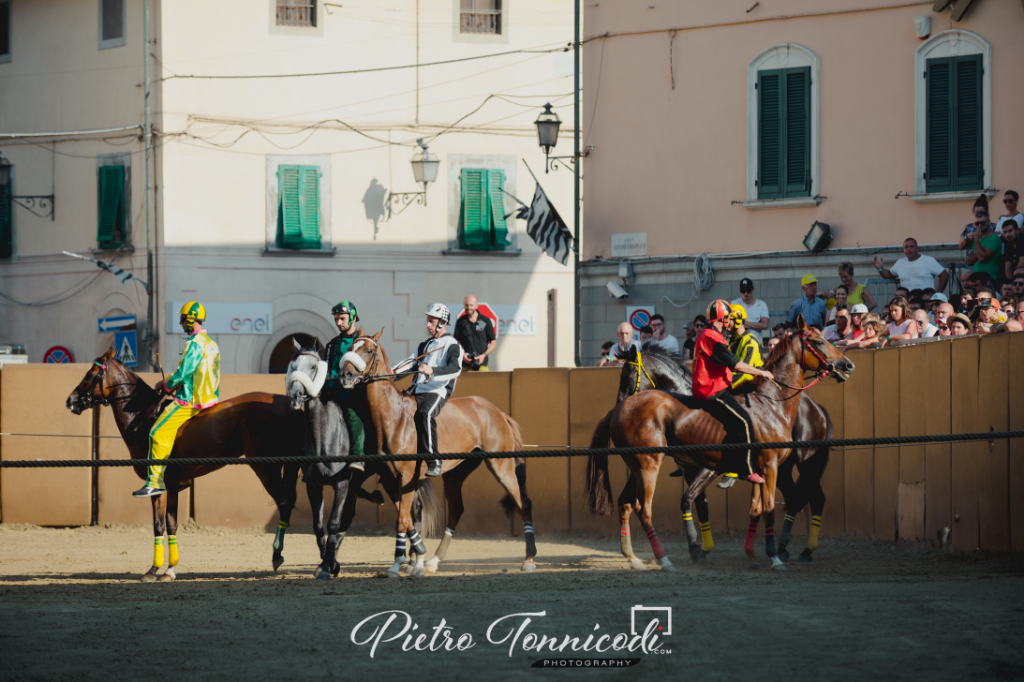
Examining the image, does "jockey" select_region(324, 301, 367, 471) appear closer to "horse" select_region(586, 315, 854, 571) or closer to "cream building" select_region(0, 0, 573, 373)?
"horse" select_region(586, 315, 854, 571)

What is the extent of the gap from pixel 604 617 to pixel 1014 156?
12.4m

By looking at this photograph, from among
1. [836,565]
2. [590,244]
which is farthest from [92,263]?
[836,565]

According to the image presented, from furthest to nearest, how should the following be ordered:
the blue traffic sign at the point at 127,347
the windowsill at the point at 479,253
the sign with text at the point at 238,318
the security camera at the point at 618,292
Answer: the windowsill at the point at 479,253, the sign with text at the point at 238,318, the blue traffic sign at the point at 127,347, the security camera at the point at 618,292

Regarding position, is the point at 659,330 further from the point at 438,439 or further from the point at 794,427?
the point at 438,439

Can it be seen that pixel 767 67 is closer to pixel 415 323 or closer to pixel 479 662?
pixel 415 323

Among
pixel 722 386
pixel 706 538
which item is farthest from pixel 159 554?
pixel 722 386

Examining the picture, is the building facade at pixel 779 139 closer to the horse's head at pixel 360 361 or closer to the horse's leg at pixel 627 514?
the horse's leg at pixel 627 514

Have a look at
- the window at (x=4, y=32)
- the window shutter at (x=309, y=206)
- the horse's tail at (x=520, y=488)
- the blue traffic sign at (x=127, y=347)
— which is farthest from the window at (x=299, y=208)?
the horse's tail at (x=520, y=488)

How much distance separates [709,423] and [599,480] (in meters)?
1.29

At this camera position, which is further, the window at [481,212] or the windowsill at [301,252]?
the window at [481,212]

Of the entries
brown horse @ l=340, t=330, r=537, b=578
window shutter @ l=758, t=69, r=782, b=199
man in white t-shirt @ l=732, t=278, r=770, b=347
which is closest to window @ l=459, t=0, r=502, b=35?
window shutter @ l=758, t=69, r=782, b=199

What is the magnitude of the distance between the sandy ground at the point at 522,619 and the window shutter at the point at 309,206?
1689cm

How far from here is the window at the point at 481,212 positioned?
29.5 m

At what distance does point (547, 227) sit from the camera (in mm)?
22375
